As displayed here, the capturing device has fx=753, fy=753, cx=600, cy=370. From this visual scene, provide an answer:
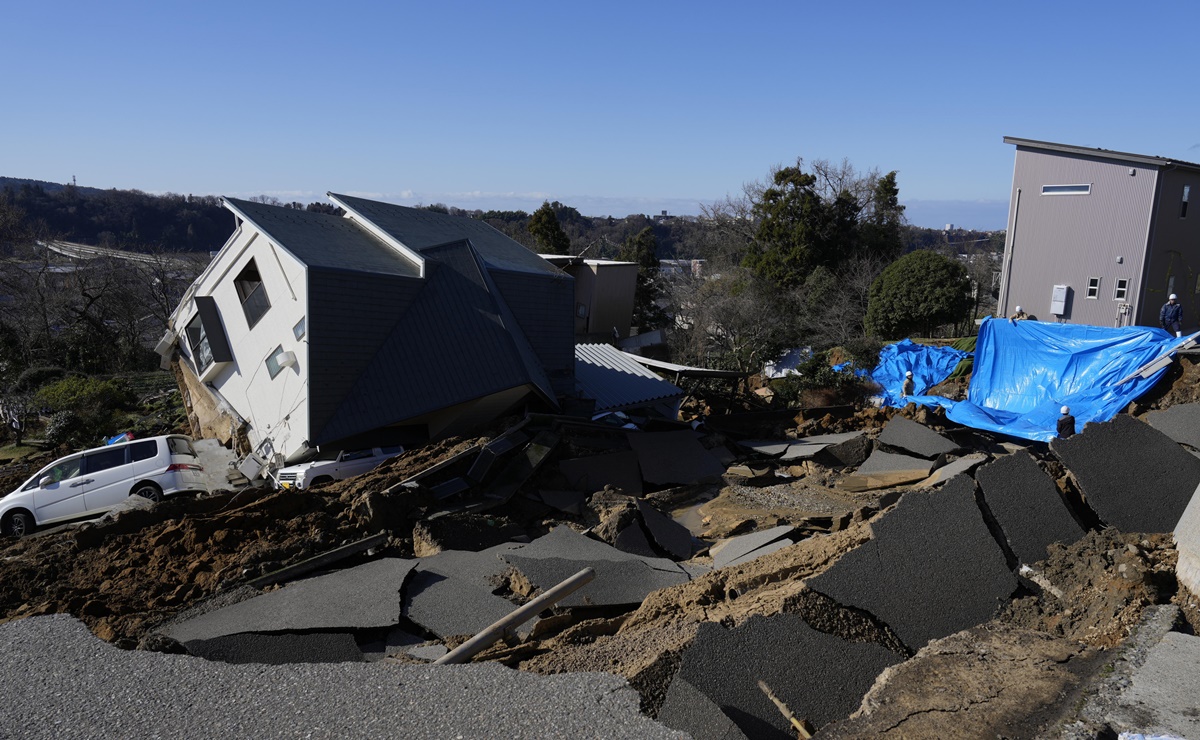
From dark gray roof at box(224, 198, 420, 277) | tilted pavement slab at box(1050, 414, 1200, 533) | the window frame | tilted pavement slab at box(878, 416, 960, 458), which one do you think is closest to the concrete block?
tilted pavement slab at box(1050, 414, 1200, 533)

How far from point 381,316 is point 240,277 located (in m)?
4.16

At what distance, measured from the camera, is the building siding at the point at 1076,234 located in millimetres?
23547

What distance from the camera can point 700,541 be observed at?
35.0 ft

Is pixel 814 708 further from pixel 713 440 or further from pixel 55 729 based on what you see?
pixel 713 440

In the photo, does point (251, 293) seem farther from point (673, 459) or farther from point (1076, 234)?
point (1076, 234)

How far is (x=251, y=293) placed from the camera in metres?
15.9

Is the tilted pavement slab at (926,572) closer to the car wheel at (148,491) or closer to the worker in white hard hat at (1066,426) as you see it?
the worker in white hard hat at (1066,426)

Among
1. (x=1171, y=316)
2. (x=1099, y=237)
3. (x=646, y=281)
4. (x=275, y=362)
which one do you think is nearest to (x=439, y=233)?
(x=275, y=362)

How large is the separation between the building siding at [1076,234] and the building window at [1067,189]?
103 millimetres

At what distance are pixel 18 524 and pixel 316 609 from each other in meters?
8.49

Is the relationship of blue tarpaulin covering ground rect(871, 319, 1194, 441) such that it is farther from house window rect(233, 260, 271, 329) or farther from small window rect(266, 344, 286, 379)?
house window rect(233, 260, 271, 329)

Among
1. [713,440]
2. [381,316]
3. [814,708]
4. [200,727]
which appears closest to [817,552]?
[814,708]

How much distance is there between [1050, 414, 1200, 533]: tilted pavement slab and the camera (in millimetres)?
8102

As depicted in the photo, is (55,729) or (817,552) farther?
(817,552)
